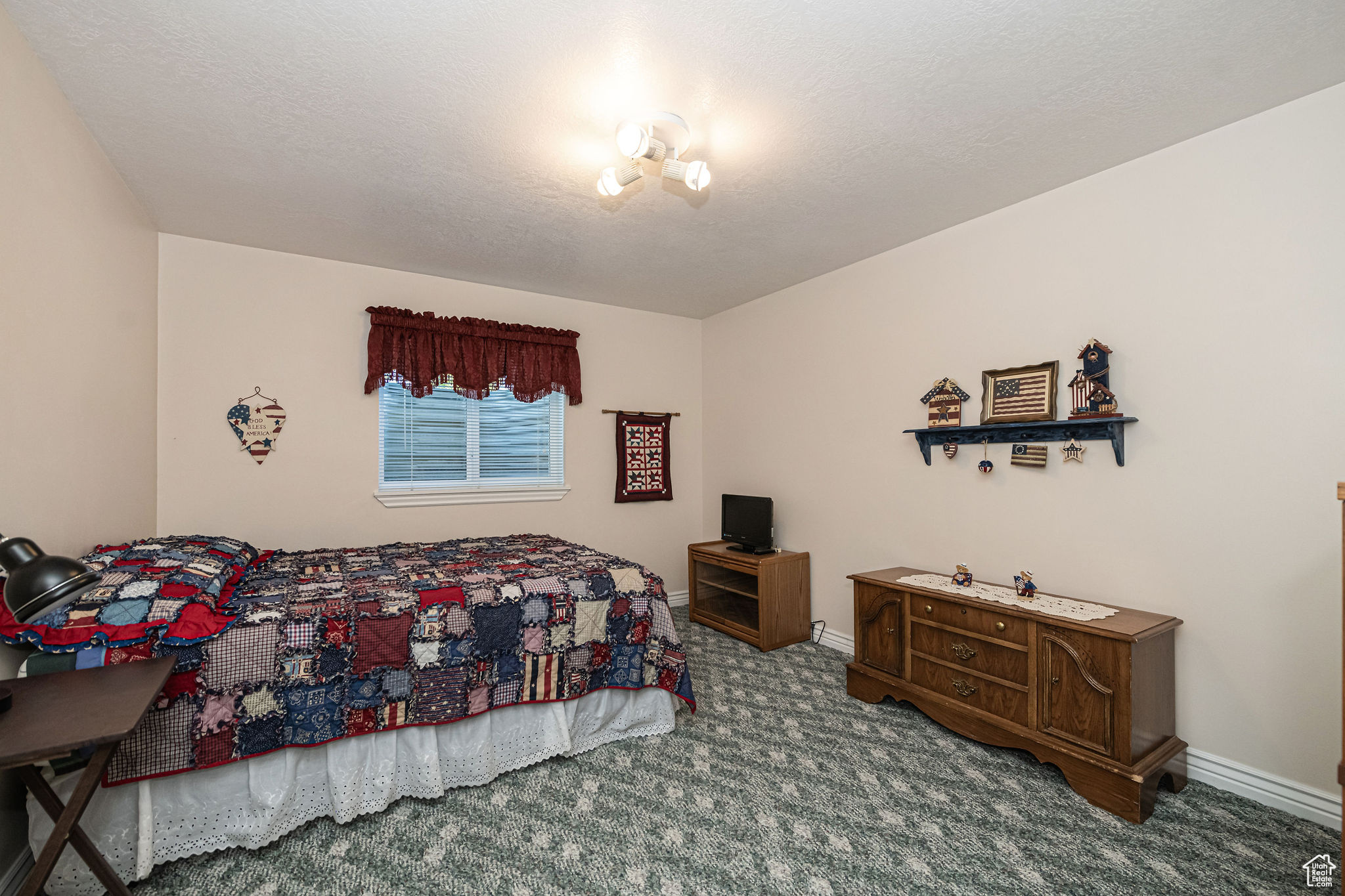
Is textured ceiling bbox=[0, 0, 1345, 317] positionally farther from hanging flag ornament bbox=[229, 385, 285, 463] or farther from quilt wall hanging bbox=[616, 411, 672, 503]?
quilt wall hanging bbox=[616, 411, 672, 503]

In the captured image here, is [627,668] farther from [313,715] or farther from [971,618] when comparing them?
[971,618]

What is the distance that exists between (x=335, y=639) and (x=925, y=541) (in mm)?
2997

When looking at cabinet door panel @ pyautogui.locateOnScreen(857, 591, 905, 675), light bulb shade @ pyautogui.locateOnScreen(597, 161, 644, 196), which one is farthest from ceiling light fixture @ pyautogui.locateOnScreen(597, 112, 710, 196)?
cabinet door panel @ pyautogui.locateOnScreen(857, 591, 905, 675)

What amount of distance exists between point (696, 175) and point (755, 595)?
2777 mm

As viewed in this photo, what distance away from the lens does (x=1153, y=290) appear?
2428 mm

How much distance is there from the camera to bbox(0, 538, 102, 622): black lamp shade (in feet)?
3.89

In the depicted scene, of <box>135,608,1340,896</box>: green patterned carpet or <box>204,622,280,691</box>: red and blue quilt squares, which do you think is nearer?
<box>135,608,1340,896</box>: green patterned carpet

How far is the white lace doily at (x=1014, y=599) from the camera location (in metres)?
2.36

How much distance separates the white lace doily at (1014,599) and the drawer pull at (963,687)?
0.40 m

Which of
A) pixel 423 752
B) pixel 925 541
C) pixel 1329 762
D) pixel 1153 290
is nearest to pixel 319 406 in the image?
pixel 423 752

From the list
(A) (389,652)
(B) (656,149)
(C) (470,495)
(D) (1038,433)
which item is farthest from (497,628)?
(D) (1038,433)

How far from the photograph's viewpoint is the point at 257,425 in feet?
11.2

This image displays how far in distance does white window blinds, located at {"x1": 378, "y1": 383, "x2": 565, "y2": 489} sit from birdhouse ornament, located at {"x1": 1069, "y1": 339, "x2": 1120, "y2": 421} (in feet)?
10.8

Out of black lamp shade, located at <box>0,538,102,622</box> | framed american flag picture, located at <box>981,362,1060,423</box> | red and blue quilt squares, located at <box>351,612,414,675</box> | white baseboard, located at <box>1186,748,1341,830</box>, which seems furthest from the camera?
framed american flag picture, located at <box>981,362,1060,423</box>
